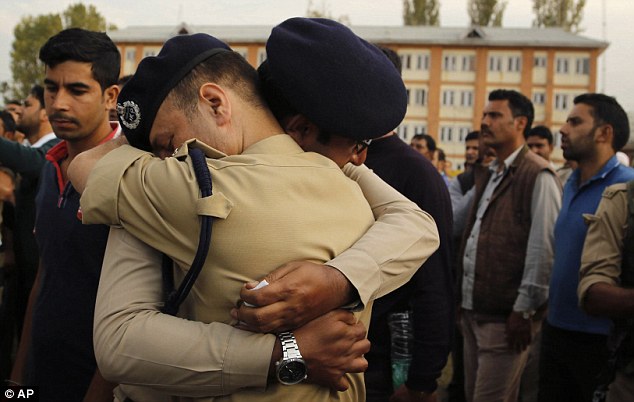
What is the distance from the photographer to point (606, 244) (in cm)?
328

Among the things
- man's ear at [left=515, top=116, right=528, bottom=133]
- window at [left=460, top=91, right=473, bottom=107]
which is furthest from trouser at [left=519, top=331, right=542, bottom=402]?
window at [left=460, top=91, right=473, bottom=107]

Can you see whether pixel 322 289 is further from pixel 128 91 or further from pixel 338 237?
pixel 128 91

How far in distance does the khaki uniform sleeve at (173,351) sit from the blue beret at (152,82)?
41cm

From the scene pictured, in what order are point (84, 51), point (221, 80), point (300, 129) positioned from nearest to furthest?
point (221, 80), point (300, 129), point (84, 51)

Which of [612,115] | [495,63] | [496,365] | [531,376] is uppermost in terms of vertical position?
[495,63]

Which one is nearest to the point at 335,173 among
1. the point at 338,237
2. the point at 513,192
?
the point at 338,237

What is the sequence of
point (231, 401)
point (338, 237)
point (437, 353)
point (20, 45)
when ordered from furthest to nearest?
1. point (20, 45)
2. point (437, 353)
3. point (338, 237)
4. point (231, 401)

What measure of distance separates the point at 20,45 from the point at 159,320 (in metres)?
54.3

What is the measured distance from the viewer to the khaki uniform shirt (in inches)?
47.2

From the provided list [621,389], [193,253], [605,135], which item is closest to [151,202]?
[193,253]

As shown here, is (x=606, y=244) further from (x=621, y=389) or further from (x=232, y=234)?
(x=232, y=234)

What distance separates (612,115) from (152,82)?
167 inches

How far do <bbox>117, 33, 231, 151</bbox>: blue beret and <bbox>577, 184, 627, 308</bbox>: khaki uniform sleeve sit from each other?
268cm

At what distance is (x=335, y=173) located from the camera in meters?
1.41
